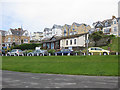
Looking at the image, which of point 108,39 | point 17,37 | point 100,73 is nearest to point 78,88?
point 100,73

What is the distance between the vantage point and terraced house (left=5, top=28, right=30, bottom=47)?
2489 inches

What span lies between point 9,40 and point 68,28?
90.1 feet

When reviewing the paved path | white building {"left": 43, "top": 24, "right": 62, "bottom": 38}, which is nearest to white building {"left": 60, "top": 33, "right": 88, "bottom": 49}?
the paved path

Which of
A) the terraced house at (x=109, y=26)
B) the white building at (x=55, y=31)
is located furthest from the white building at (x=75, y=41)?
the white building at (x=55, y=31)

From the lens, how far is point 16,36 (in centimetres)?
6469

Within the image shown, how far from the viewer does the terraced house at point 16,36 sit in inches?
2489

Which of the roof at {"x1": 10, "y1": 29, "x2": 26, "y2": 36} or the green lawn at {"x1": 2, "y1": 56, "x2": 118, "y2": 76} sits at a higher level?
the roof at {"x1": 10, "y1": 29, "x2": 26, "y2": 36}

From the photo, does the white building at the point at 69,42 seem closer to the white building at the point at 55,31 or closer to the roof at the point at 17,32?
the roof at the point at 17,32

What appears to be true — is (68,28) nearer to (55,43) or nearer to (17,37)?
(55,43)

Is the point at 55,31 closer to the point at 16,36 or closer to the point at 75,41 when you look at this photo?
the point at 16,36

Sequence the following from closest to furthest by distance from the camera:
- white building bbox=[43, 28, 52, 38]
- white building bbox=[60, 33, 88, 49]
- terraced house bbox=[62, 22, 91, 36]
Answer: white building bbox=[60, 33, 88, 49]
terraced house bbox=[62, 22, 91, 36]
white building bbox=[43, 28, 52, 38]

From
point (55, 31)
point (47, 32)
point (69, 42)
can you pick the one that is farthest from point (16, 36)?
point (47, 32)

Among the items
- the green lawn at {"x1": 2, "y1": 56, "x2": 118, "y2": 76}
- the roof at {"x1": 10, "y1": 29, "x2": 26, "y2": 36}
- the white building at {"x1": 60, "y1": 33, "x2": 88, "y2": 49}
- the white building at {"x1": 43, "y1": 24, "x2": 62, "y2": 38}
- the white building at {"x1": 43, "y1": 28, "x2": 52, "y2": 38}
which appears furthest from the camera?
the white building at {"x1": 43, "y1": 28, "x2": 52, "y2": 38}

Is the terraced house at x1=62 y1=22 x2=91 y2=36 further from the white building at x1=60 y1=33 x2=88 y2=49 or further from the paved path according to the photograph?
the paved path
